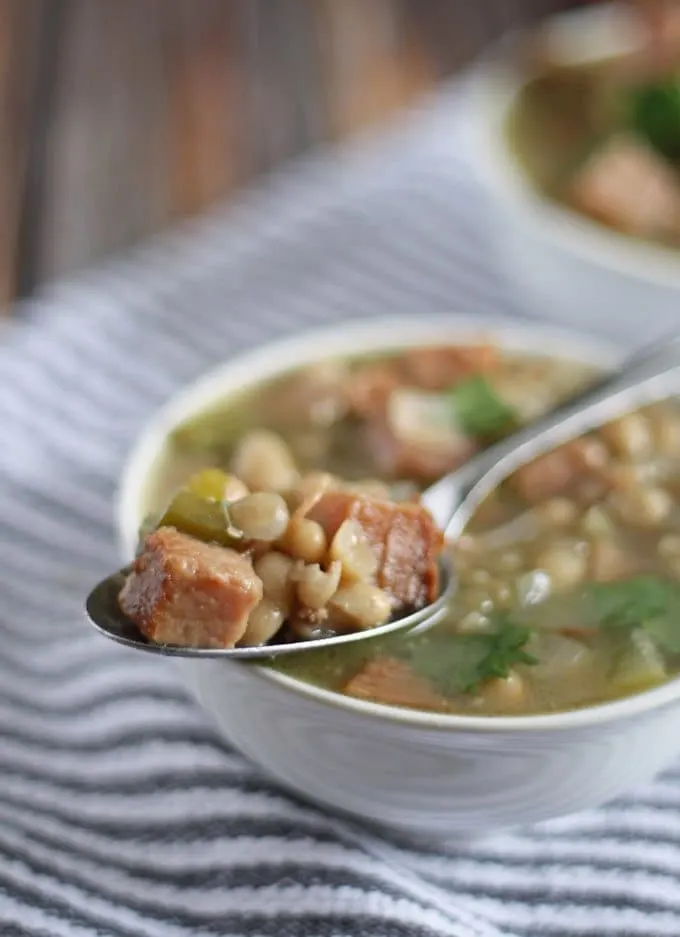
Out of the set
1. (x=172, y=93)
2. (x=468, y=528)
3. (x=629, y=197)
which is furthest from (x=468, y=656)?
(x=172, y=93)

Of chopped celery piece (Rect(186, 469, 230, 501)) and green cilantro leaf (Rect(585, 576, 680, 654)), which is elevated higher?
chopped celery piece (Rect(186, 469, 230, 501))

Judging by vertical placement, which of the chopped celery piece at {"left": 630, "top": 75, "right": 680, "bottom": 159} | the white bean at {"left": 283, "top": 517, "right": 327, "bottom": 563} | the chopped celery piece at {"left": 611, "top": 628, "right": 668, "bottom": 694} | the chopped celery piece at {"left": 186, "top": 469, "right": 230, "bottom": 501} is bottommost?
the chopped celery piece at {"left": 611, "top": 628, "right": 668, "bottom": 694}

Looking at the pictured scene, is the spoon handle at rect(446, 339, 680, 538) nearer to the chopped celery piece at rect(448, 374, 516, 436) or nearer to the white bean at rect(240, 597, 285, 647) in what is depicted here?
the chopped celery piece at rect(448, 374, 516, 436)

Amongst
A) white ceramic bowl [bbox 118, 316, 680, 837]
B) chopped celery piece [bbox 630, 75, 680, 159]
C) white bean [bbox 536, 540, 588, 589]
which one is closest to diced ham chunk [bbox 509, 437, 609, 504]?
white bean [bbox 536, 540, 588, 589]

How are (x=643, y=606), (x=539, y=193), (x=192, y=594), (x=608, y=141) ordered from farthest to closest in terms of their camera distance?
(x=608, y=141) → (x=539, y=193) → (x=643, y=606) → (x=192, y=594)

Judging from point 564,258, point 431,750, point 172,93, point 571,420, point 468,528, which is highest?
point 172,93

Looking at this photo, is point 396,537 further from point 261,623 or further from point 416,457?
point 416,457
